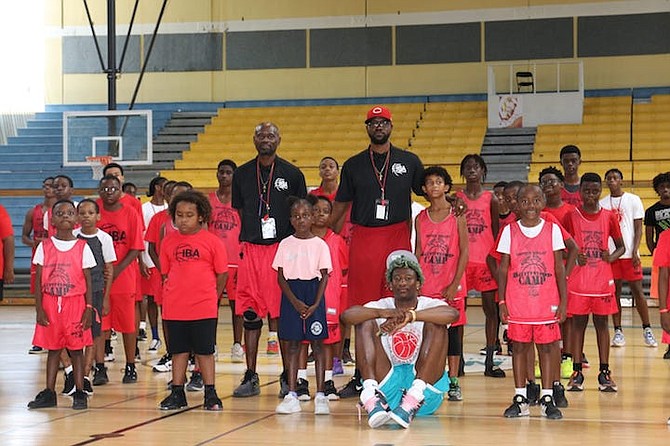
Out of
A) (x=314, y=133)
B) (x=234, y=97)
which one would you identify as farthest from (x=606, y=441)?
(x=234, y=97)

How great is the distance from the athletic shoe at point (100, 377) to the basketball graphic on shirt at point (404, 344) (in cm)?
294

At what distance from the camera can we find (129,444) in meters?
6.24

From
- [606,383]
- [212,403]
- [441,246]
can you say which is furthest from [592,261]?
[212,403]

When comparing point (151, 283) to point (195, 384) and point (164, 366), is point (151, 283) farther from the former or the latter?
point (195, 384)

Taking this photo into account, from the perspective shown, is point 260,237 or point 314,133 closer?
point 260,237

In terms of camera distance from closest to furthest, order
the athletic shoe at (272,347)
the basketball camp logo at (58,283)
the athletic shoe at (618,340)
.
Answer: the basketball camp logo at (58,283), the athletic shoe at (272,347), the athletic shoe at (618,340)

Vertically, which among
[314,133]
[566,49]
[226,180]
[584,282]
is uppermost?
[566,49]

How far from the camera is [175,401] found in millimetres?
7609

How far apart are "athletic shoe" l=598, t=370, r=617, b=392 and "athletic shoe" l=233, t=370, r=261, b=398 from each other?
8.35 ft

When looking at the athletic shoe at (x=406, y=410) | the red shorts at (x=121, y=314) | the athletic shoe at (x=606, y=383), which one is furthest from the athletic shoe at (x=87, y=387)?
the athletic shoe at (x=606, y=383)

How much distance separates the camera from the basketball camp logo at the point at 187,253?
299 inches

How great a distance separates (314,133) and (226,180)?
47.5 ft

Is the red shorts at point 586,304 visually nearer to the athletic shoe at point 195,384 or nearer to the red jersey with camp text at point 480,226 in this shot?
the red jersey with camp text at point 480,226

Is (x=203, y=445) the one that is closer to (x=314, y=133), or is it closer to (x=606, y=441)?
(x=606, y=441)
